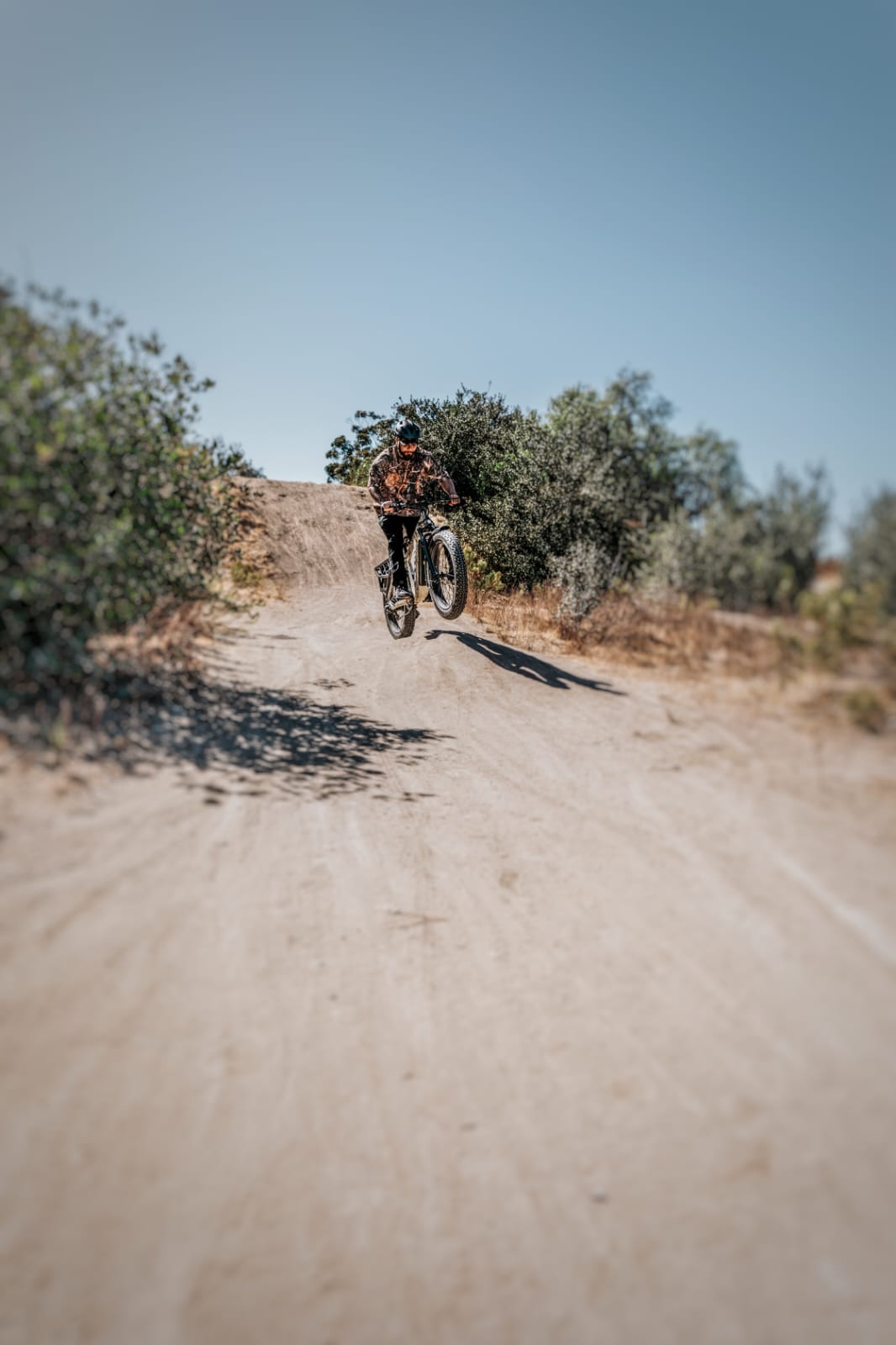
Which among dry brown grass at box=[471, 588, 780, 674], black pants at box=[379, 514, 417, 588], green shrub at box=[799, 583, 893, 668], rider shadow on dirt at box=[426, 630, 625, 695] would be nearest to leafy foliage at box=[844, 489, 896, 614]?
green shrub at box=[799, 583, 893, 668]

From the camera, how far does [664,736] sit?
224 inches


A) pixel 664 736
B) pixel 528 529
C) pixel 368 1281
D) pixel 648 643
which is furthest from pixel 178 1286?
pixel 528 529

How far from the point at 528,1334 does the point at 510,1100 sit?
0.86m

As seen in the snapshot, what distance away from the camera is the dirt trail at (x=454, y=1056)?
8.04 feet

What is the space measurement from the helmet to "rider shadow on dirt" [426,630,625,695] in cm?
289

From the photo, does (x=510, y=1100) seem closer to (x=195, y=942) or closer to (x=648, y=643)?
(x=195, y=942)

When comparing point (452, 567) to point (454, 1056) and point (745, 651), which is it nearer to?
point (745, 651)

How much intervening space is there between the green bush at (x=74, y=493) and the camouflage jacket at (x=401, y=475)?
356 cm

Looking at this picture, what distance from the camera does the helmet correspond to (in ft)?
32.2

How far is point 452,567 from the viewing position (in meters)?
9.49

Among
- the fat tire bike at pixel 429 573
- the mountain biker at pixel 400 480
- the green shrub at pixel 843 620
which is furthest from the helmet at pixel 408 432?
the green shrub at pixel 843 620

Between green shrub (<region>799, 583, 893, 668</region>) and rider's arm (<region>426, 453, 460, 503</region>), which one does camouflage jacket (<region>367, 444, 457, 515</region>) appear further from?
green shrub (<region>799, 583, 893, 668</region>)

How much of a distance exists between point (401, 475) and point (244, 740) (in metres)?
5.69

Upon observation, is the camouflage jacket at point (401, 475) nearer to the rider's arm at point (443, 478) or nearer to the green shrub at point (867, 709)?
the rider's arm at point (443, 478)
